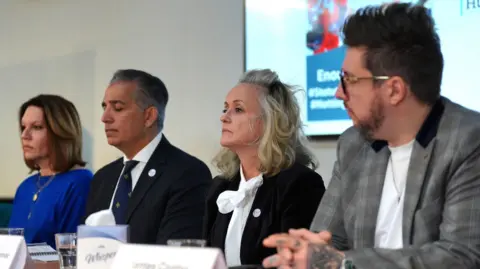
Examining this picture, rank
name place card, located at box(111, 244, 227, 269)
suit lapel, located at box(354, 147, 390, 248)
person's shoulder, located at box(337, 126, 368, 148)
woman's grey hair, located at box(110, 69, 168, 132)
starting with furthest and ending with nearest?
woman's grey hair, located at box(110, 69, 168, 132), person's shoulder, located at box(337, 126, 368, 148), suit lapel, located at box(354, 147, 390, 248), name place card, located at box(111, 244, 227, 269)

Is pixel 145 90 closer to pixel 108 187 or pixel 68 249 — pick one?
pixel 108 187

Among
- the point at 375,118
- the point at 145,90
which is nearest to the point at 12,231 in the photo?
the point at 375,118

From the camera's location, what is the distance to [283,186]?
2.60 metres

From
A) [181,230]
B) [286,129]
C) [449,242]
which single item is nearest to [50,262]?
[181,230]

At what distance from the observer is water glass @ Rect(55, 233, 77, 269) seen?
6.12ft

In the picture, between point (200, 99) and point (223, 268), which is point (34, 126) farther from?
point (223, 268)

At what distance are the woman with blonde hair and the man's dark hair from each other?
83.5 inches

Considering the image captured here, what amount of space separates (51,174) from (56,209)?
0.28 m

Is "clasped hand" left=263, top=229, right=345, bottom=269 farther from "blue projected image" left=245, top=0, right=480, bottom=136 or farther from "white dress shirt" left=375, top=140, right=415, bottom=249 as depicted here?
"blue projected image" left=245, top=0, right=480, bottom=136

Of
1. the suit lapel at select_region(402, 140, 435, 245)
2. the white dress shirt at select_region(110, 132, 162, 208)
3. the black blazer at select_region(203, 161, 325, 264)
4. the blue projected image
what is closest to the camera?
the suit lapel at select_region(402, 140, 435, 245)

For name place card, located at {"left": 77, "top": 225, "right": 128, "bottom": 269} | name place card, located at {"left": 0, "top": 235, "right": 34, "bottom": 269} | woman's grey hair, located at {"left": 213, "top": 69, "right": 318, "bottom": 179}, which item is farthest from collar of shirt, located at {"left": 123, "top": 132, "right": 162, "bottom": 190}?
name place card, located at {"left": 77, "top": 225, "right": 128, "bottom": 269}

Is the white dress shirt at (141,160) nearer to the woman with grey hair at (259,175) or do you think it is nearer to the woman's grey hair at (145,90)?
the woman's grey hair at (145,90)

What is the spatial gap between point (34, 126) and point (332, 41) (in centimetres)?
166

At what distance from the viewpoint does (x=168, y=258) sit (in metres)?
1.41
